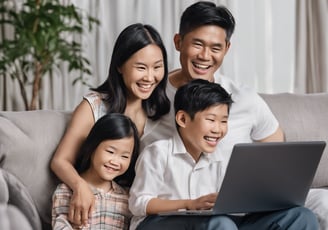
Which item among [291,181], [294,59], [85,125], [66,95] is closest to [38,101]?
[66,95]

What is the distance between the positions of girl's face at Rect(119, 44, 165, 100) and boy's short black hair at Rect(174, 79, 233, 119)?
0.16 metres

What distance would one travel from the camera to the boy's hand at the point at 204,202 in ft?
6.46

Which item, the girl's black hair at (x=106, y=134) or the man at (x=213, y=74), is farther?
the man at (x=213, y=74)

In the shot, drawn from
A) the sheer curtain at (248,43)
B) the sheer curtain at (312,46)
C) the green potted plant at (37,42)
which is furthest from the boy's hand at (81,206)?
the sheer curtain at (312,46)

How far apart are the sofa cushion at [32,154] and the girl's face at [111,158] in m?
0.17

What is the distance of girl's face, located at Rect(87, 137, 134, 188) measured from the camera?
2.24 metres

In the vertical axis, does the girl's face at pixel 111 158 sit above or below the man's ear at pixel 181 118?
below

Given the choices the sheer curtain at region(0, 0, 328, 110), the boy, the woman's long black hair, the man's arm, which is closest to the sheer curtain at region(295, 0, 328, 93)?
the sheer curtain at region(0, 0, 328, 110)

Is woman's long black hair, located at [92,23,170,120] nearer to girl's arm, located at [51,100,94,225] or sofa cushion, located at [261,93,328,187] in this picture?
girl's arm, located at [51,100,94,225]

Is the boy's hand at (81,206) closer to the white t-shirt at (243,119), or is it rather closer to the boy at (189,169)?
the boy at (189,169)

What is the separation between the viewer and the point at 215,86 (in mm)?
2223

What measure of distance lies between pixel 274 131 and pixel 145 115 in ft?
1.57

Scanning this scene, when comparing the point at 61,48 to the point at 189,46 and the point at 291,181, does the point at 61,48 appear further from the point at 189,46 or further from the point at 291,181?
the point at 291,181

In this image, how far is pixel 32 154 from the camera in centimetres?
230
